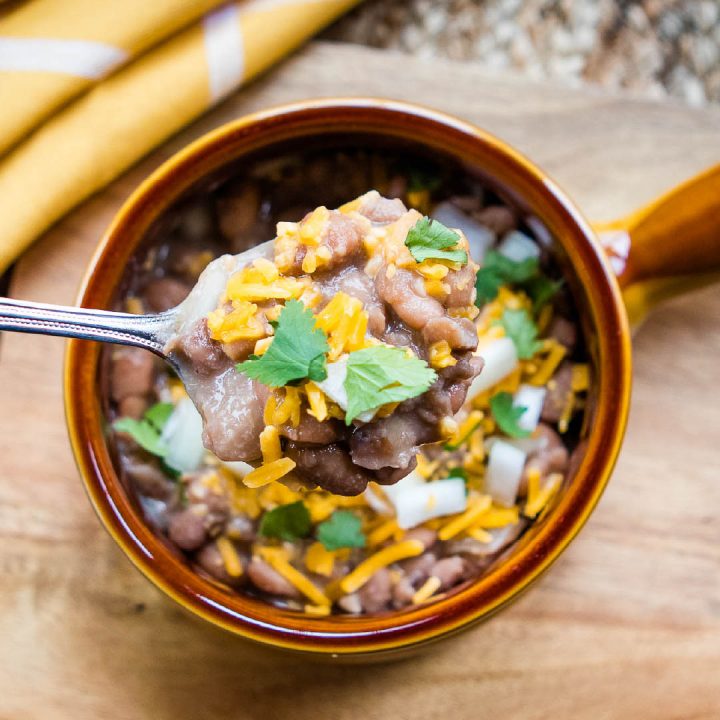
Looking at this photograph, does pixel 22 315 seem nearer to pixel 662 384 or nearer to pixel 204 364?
pixel 204 364

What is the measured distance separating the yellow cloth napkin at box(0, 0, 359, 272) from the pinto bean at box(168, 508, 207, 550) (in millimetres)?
783

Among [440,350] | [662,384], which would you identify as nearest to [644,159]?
[662,384]

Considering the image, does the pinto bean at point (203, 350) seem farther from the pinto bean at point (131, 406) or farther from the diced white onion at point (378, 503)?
the diced white onion at point (378, 503)

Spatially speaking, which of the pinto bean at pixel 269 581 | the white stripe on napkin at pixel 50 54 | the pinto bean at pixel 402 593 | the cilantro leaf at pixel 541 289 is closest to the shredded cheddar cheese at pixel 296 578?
the pinto bean at pixel 269 581

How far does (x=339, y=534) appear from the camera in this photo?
2.15 meters

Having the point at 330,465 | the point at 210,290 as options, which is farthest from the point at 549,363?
the point at 210,290

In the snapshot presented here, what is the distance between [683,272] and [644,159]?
41 cm

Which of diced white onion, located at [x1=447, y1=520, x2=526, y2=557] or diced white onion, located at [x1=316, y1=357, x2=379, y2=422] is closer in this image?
diced white onion, located at [x1=316, y1=357, x2=379, y2=422]

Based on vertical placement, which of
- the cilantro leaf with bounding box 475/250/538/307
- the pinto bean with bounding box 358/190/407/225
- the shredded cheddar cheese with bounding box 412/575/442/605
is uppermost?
the pinto bean with bounding box 358/190/407/225

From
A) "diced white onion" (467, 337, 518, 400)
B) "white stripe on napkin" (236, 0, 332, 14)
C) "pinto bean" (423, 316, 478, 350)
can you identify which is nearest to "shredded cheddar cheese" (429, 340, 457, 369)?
"pinto bean" (423, 316, 478, 350)

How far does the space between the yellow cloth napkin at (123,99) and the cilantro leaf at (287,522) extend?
915 millimetres

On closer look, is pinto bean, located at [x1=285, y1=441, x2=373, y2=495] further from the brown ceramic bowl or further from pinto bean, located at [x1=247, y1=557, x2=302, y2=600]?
pinto bean, located at [x1=247, y1=557, x2=302, y2=600]

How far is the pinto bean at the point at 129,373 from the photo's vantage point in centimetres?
219

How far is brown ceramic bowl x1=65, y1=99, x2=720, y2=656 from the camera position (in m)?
1.91
